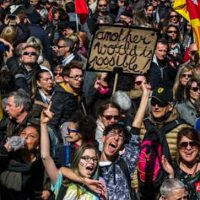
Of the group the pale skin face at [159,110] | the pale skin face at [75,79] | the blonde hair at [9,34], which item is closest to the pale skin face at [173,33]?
the blonde hair at [9,34]

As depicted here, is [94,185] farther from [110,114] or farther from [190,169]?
[110,114]

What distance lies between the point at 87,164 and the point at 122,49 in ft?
9.70

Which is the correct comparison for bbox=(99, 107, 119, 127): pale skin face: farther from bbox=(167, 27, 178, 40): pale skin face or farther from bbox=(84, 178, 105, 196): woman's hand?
bbox=(167, 27, 178, 40): pale skin face

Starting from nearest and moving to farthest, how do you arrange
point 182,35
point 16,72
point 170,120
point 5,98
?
point 170,120, point 5,98, point 16,72, point 182,35

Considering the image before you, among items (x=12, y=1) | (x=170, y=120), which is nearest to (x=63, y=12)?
(x=12, y=1)

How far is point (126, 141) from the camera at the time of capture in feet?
26.7

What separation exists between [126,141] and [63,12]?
7903 millimetres

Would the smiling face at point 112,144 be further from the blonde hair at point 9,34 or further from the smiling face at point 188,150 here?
the blonde hair at point 9,34

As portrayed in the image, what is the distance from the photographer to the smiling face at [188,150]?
8008 millimetres

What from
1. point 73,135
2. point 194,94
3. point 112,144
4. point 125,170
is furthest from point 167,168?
point 194,94

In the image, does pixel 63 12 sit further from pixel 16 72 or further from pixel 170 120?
pixel 170 120

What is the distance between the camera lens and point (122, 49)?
393 inches

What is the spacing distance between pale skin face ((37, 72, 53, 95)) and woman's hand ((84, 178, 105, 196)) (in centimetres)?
310

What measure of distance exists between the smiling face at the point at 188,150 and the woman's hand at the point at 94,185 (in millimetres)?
1063
